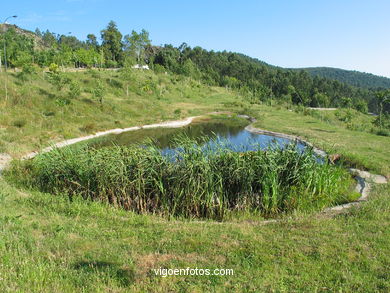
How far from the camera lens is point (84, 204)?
7.99 m

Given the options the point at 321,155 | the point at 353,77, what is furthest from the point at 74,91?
the point at 353,77

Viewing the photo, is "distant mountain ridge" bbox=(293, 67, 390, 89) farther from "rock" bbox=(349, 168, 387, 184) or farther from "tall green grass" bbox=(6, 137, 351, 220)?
"tall green grass" bbox=(6, 137, 351, 220)

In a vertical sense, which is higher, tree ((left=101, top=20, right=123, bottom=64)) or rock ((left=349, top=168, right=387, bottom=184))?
tree ((left=101, top=20, right=123, bottom=64))

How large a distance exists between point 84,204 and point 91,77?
118ft

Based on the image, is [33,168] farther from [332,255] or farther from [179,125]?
[179,125]

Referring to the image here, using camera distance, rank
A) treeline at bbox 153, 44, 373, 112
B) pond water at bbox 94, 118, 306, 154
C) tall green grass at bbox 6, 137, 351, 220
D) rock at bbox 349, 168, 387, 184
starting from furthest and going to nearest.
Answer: treeline at bbox 153, 44, 373, 112 < pond water at bbox 94, 118, 306, 154 < rock at bbox 349, 168, 387, 184 < tall green grass at bbox 6, 137, 351, 220

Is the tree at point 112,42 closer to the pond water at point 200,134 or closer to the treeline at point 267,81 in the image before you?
the treeline at point 267,81

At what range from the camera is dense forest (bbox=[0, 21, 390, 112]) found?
4970cm

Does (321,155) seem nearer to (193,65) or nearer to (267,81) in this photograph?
(193,65)

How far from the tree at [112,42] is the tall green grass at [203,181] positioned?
61833mm

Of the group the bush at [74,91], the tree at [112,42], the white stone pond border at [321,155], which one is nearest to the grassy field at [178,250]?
the white stone pond border at [321,155]

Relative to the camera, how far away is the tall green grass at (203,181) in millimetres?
8453

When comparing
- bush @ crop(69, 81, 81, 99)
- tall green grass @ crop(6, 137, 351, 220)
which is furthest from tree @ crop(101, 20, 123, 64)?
tall green grass @ crop(6, 137, 351, 220)

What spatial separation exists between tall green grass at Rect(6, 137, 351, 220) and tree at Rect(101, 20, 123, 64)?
6183 centimetres
